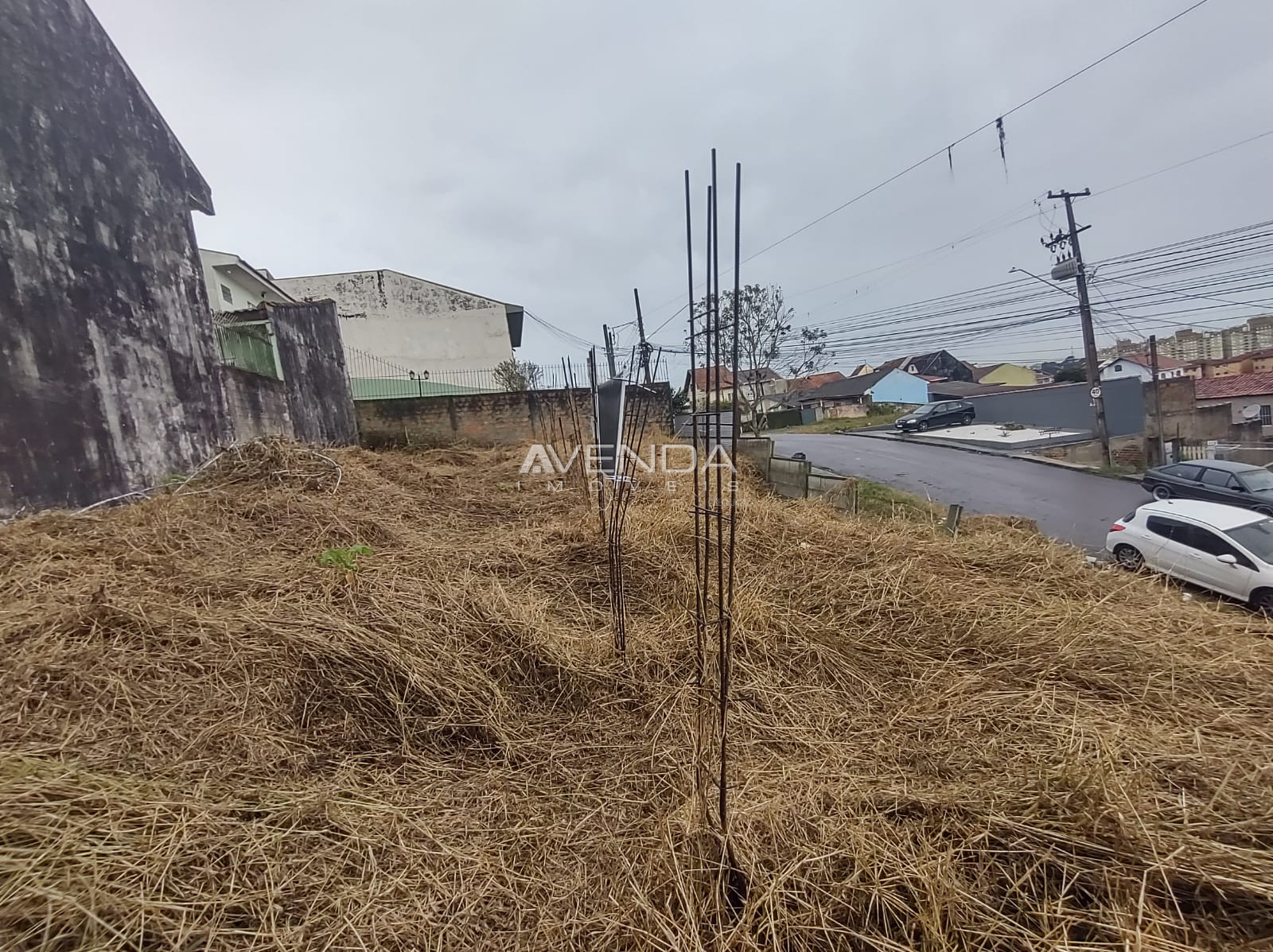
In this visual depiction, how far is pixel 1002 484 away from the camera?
11.6 m

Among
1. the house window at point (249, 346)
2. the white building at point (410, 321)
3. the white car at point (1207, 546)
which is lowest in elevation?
the white car at point (1207, 546)

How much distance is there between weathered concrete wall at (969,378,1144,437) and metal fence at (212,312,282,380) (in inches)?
761

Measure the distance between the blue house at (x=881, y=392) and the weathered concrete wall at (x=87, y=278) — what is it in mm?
31520

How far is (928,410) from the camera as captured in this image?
69.7 feet

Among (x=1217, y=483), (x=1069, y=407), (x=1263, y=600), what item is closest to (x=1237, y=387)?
(x=1069, y=407)

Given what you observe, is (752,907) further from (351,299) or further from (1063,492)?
(351,299)

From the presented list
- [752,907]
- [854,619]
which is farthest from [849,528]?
[752,907]

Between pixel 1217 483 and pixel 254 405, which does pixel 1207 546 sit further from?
pixel 254 405

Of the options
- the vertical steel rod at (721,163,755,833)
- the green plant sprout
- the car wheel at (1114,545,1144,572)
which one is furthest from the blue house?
the vertical steel rod at (721,163,755,833)

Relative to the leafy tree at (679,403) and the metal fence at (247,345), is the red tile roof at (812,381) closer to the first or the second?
the leafy tree at (679,403)

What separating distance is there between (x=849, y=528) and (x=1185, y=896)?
3315 mm

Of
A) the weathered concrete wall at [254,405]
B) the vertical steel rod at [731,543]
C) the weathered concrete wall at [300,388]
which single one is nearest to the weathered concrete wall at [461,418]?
the weathered concrete wall at [300,388]

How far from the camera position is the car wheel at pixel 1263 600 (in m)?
5.16

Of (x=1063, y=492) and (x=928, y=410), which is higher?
(x=928, y=410)
